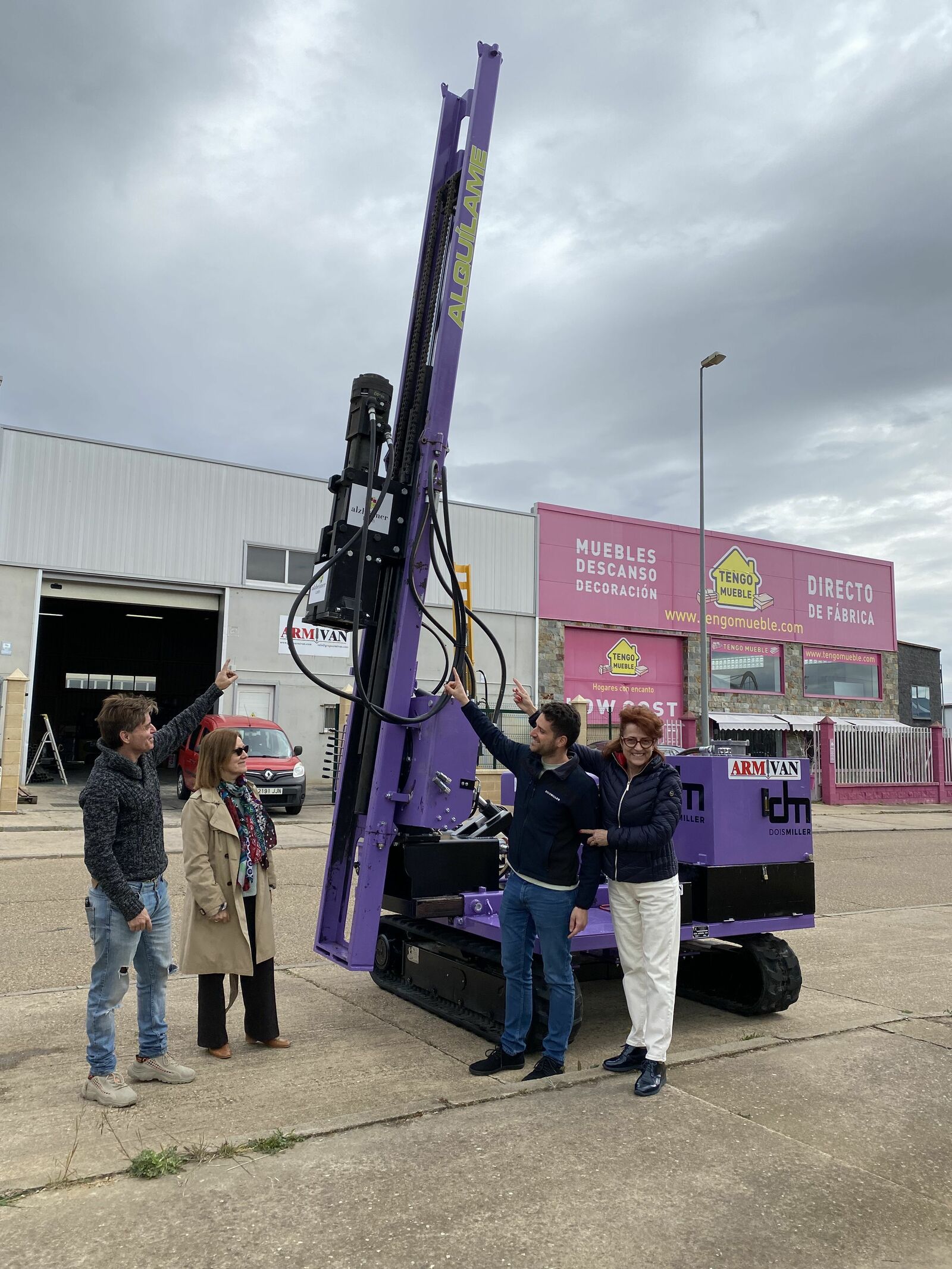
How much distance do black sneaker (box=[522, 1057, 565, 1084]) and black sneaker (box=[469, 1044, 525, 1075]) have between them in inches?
3.7

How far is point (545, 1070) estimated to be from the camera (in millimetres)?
4523

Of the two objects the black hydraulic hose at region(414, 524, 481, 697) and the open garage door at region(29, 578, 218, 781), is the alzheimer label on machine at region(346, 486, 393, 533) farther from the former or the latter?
the open garage door at region(29, 578, 218, 781)

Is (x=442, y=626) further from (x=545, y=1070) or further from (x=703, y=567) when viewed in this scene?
(x=703, y=567)

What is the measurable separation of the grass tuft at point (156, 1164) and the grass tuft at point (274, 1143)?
0.26m

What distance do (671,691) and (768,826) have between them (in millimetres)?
25127

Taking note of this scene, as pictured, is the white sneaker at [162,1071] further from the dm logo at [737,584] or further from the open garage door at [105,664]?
the open garage door at [105,664]

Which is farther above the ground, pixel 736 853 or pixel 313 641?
pixel 313 641

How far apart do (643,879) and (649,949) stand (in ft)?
1.08

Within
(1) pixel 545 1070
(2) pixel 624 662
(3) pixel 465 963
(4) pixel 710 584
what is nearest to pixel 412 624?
(3) pixel 465 963

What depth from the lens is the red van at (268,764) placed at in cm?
1772

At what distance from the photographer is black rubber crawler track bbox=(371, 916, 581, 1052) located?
16.2 ft

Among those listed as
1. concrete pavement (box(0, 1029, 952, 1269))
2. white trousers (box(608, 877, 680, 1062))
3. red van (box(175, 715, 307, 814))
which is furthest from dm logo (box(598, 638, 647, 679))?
concrete pavement (box(0, 1029, 952, 1269))

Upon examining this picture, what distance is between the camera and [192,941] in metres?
4.75

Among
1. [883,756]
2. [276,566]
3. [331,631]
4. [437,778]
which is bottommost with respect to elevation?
[437,778]
